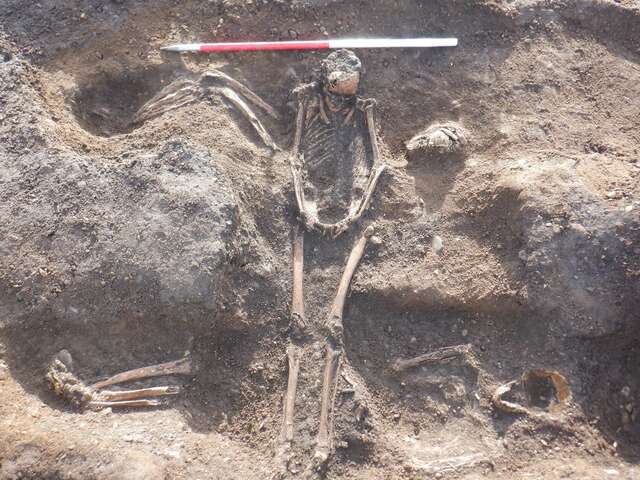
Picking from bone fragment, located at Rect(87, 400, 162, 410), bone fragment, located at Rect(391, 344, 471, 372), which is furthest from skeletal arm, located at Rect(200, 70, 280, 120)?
bone fragment, located at Rect(87, 400, 162, 410)

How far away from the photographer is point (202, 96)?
4203 mm

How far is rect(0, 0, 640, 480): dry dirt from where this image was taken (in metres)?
3.50

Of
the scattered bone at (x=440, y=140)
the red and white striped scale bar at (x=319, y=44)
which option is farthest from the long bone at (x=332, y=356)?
the red and white striped scale bar at (x=319, y=44)

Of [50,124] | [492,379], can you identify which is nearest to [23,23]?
[50,124]

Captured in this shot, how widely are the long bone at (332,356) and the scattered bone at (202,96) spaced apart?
1.06m

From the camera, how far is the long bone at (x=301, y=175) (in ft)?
13.2

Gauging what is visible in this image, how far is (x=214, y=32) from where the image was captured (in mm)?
4465

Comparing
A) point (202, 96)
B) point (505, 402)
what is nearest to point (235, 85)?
point (202, 96)

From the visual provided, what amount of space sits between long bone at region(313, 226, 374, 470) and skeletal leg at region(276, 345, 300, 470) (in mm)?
185

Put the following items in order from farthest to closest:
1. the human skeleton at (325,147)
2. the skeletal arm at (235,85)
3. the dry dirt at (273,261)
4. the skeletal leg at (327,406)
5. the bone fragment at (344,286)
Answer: the skeletal arm at (235,85) < the human skeleton at (325,147) < the bone fragment at (344,286) < the dry dirt at (273,261) < the skeletal leg at (327,406)

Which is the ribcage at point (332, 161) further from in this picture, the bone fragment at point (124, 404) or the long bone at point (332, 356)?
the bone fragment at point (124, 404)

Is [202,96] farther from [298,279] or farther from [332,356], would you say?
[332,356]

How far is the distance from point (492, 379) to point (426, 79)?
2.47 meters

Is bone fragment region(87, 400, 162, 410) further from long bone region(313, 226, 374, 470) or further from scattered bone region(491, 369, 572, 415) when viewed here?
scattered bone region(491, 369, 572, 415)
